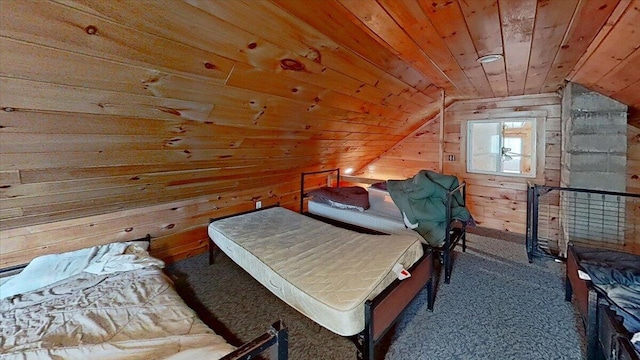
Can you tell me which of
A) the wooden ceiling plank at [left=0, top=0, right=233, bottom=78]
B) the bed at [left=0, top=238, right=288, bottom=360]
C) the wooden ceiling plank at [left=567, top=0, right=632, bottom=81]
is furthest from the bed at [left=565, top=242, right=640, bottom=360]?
the wooden ceiling plank at [left=0, top=0, right=233, bottom=78]

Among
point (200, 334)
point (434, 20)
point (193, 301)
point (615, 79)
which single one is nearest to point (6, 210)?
point (193, 301)

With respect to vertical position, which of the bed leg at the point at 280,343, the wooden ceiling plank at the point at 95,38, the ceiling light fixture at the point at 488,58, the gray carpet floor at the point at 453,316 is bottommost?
the gray carpet floor at the point at 453,316

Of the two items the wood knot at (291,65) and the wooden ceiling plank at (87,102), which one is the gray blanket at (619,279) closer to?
the wood knot at (291,65)

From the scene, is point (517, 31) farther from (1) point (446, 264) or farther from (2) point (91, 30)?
(2) point (91, 30)

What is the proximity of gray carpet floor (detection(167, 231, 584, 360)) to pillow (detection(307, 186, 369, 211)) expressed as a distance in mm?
1193

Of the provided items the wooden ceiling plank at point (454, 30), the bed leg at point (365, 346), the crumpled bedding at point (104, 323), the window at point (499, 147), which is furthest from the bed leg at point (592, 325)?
the window at point (499, 147)

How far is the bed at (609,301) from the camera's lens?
1232mm

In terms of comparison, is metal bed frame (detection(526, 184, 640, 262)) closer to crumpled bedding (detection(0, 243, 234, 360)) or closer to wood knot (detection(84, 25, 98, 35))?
crumpled bedding (detection(0, 243, 234, 360))

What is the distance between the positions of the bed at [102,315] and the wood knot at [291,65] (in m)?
1.52

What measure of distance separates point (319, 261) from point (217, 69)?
1.40 m

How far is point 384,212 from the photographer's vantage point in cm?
326

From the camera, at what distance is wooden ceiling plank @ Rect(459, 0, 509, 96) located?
1.38 meters

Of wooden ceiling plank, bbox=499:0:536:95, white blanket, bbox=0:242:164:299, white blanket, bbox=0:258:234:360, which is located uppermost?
wooden ceiling plank, bbox=499:0:536:95

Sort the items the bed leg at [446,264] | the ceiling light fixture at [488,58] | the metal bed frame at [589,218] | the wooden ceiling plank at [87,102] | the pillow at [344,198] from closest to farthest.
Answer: the wooden ceiling plank at [87,102] < the ceiling light fixture at [488,58] < the bed leg at [446,264] < the metal bed frame at [589,218] < the pillow at [344,198]
